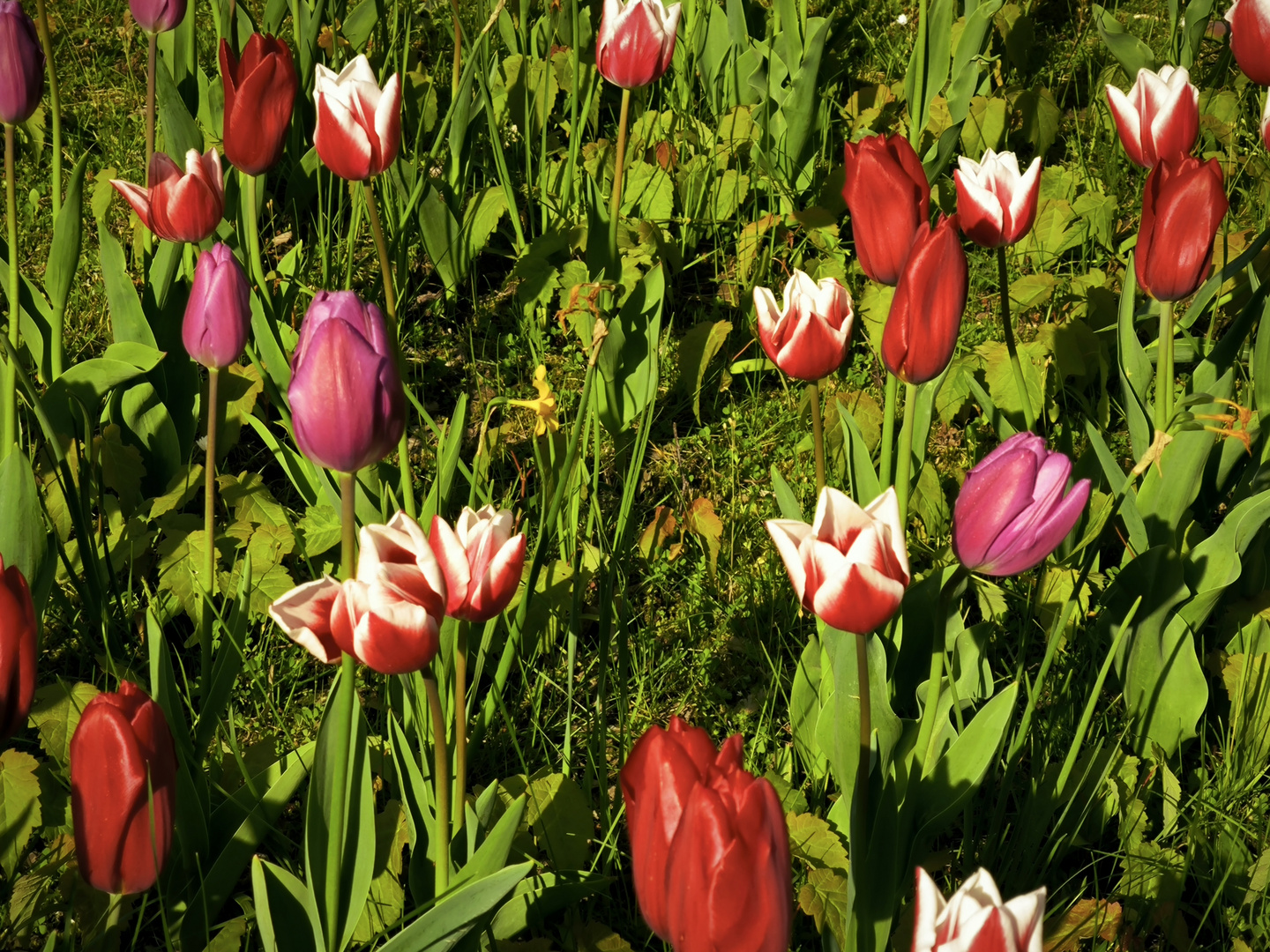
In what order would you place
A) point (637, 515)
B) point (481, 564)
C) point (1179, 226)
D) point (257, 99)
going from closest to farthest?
point (481, 564), point (1179, 226), point (257, 99), point (637, 515)

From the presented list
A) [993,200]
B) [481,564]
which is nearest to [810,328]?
[993,200]

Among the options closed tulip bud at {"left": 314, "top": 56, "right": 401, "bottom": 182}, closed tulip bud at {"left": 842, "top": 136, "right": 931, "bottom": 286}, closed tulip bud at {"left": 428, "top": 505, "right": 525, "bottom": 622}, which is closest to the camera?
closed tulip bud at {"left": 428, "top": 505, "right": 525, "bottom": 622}

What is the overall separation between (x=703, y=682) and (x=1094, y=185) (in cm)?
177

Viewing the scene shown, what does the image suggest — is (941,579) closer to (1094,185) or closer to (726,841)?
(726,841)

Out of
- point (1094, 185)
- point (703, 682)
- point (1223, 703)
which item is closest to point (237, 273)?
point (703, 682)

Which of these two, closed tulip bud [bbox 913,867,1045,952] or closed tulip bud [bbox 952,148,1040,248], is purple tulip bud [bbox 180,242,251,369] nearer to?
closed tulip bud [bbox 952,148,1040,248]

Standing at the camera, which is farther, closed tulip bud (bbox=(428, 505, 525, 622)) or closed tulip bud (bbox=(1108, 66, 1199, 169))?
closed tulip bud (bbox=(1108, 66, 1199, 169))

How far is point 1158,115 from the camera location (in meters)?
1.82

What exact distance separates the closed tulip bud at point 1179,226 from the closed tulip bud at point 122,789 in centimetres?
137

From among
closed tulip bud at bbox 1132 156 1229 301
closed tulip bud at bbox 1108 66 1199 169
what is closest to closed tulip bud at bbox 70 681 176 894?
closed tulip bud at bbox 1132 156 1229 301

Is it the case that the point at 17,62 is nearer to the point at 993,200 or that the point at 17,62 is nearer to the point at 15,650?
the point at 15,650

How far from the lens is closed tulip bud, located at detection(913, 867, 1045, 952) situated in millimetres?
808

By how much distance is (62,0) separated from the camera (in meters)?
3.74

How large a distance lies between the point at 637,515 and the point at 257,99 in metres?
0.96
